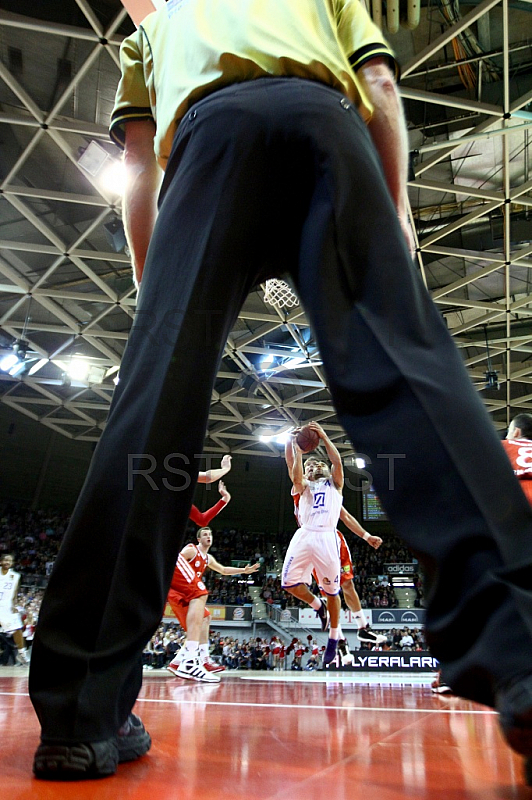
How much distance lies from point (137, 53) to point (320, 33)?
1.48 ft

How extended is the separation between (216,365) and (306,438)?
4057mm

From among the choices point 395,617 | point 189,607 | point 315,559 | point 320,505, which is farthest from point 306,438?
point 395,617

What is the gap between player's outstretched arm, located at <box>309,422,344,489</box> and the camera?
4.81m

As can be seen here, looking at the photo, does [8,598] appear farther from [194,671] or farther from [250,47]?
[250,47]

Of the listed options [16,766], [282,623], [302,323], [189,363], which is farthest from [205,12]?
[282,623]

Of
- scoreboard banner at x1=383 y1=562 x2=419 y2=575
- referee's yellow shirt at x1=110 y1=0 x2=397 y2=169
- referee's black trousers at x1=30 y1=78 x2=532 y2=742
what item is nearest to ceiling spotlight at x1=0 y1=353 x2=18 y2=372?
referee's yellow shirt at x1=110 y1=0 x2=397 y2=169

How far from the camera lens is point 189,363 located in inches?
39.4

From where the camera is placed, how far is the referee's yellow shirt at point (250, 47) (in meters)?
1.01

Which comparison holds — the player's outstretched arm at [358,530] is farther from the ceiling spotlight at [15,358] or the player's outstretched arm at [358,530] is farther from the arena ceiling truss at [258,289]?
the ceiling spotlight at [15,358]

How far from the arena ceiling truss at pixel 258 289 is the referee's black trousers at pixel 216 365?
3.41m

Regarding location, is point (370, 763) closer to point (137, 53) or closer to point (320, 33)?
point (320, 33)

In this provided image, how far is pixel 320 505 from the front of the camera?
6484 mm

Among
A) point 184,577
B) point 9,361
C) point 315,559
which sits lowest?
point 184,577

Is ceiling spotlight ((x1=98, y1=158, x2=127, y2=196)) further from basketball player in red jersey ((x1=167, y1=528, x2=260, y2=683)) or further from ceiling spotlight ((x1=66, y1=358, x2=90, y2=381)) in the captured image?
ceiling spotlight ((x1=66, y1=358, x2=90, y2=381))
